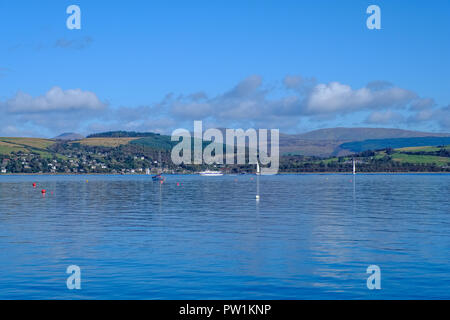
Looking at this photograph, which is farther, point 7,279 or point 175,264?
point 175,264

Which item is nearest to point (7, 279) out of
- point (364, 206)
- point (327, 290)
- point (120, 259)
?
point (120, 259)

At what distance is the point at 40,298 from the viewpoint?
2295cm

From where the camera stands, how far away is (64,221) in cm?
5331

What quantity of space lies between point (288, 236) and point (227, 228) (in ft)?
24.6

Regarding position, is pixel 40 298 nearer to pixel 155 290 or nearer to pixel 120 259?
Answer: pixel 155 290
